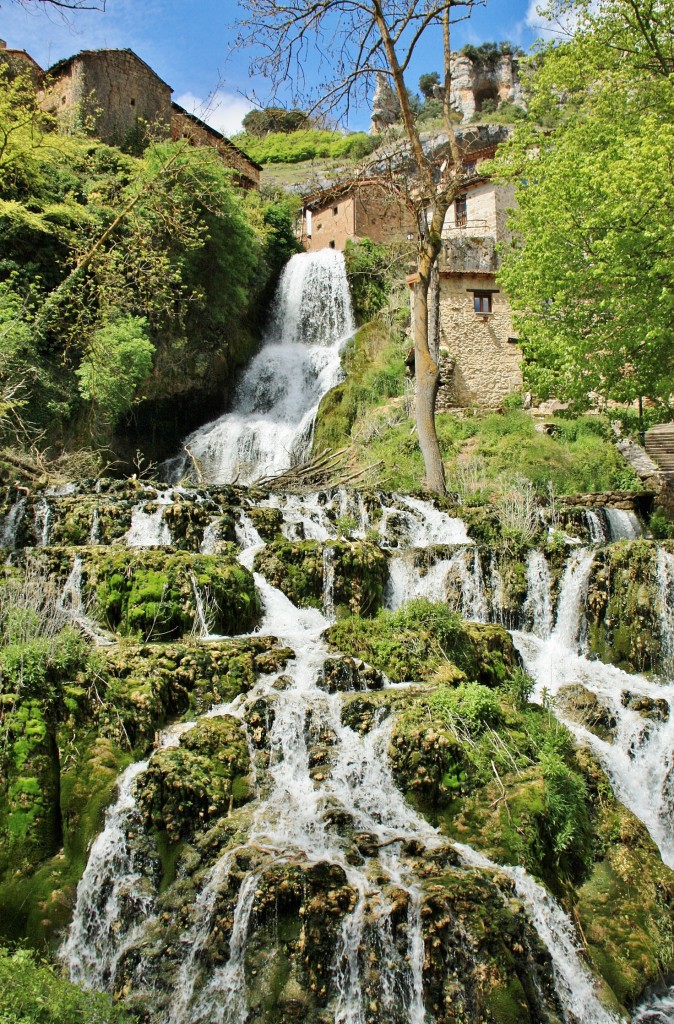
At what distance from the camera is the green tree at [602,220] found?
1263 cm

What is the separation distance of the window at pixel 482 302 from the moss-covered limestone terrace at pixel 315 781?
16524 millimetres

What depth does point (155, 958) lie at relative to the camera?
511cm

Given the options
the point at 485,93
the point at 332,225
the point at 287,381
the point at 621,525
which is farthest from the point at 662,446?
the point at 485,93

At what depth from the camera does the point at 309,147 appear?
2079 inches

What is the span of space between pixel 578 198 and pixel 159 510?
385 inches

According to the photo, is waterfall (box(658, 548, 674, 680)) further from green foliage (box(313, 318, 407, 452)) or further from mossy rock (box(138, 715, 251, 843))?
green foliage (box(313, 318, 407, 452))

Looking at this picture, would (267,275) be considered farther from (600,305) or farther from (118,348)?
(600,305)

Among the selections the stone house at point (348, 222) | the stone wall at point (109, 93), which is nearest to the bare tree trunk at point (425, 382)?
the stone wall at point (109, 93)

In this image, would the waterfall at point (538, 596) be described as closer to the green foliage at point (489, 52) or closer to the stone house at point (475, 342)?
the stone house at point (475, 342)

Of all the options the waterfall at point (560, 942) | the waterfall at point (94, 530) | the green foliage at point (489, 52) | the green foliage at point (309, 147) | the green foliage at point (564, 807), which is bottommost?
the waterfall at point (560, 942)

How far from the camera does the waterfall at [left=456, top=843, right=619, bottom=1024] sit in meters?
5.18

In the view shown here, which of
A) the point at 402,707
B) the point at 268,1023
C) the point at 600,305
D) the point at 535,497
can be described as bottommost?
the point at 268,1023

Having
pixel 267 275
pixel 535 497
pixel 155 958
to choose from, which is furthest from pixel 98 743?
pixel 267 275

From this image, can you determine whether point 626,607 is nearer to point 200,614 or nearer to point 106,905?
point 200,614
